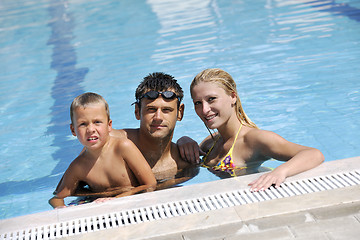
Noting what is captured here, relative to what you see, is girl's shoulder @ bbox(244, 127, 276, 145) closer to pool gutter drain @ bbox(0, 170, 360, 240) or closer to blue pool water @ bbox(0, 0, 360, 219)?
blue pool water @ bbox(0, 0, 360, 219)

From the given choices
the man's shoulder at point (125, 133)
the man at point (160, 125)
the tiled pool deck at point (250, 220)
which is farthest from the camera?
the man's shoulder at point (125, 133)

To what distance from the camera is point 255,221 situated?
9.22 feet

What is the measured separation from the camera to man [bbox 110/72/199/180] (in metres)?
4.07

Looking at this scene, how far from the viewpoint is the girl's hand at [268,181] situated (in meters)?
3.19

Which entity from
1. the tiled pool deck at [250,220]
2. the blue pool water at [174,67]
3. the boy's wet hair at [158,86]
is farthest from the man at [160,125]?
the tiled pool deck at [250,220]

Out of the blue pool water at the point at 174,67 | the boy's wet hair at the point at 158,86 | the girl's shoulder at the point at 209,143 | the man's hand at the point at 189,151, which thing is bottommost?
the blue pool water at the point at 174,67

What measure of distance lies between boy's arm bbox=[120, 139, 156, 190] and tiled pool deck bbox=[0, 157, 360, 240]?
2.11 ft

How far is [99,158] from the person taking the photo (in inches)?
156

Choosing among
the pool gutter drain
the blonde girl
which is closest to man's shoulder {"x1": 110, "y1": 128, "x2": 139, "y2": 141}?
the blonde girl

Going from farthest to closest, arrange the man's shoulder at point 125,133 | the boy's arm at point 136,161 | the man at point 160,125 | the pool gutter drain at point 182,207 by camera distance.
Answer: the man's shoulder at point 125,133, the man at point 160,125, the boy's arm at point 136,161, the pool gutter drain at point 182,207

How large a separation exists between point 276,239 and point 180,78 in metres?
5.64

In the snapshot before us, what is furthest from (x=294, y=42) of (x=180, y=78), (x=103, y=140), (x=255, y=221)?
(x=255, y=221)

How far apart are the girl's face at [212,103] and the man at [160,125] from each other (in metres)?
0.24

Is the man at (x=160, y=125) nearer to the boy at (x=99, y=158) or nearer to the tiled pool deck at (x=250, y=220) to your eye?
the boy at (x=99, y=158)
